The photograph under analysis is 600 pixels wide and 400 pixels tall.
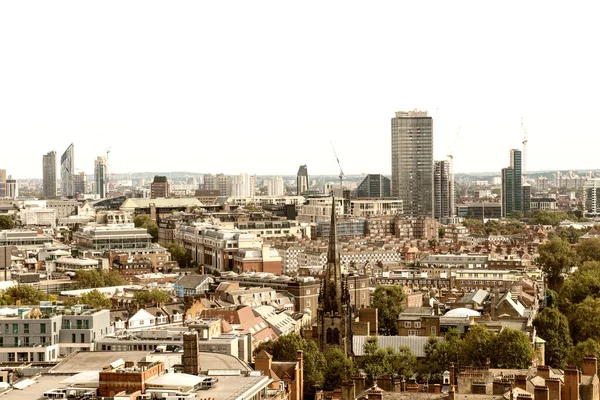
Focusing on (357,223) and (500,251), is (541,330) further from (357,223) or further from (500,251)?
(357,223)

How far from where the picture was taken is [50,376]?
145 feet

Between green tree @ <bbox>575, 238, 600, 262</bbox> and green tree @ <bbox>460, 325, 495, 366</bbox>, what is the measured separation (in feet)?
238

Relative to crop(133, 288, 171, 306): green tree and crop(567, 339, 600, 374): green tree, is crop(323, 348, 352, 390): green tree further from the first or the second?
crop(133, 288, 171, 306): green tree

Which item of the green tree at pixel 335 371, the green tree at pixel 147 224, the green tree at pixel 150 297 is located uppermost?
the green tree at pixel 147 224

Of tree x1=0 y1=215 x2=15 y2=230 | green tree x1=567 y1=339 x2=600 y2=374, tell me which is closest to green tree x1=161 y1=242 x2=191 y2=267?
tree x1=0 y1=215 x2=15 y2=230

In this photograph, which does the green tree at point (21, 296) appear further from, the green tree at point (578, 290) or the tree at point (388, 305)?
the green tree at point (578, 290)

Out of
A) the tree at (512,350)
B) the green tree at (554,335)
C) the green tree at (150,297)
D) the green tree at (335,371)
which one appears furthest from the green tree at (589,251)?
the green tree at (335,371)

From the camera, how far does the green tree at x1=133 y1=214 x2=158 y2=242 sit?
176 m

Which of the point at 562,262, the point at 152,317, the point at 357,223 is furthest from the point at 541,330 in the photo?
the point at 357,223

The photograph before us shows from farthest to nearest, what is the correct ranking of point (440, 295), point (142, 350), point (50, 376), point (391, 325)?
point (440, 295) → point (391, 325) → point (142, 350) → point (50, 376)

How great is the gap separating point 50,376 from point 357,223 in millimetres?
150369

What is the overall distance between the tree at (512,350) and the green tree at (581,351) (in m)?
4.55

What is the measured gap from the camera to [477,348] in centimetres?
6212

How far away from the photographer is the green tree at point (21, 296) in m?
80.6
